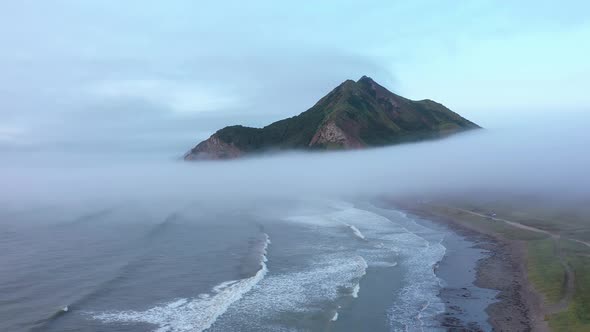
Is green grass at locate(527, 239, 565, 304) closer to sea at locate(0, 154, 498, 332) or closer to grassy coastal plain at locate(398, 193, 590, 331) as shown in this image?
grassy coastal plain at locate(398, 193, 590, 331)

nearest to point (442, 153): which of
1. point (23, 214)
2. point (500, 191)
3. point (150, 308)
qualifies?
point (500, 191)

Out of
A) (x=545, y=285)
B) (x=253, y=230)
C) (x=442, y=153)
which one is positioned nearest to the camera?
(x=545, y=285)

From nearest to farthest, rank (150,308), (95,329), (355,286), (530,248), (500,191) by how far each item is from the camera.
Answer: (95,329) < (150,308) < (355,286) < (530,248) < (500,191)

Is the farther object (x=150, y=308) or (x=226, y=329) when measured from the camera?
(x=150, y=308)

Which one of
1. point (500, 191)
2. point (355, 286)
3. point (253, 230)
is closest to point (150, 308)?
point (355, 286)

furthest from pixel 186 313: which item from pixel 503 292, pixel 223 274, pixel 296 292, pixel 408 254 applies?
pixel 408 254

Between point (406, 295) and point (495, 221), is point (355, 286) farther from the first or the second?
point (495, 221)

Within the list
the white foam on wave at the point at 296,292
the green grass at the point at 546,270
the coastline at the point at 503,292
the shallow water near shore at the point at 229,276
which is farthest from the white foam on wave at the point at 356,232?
the green grass at the point at 546,270
